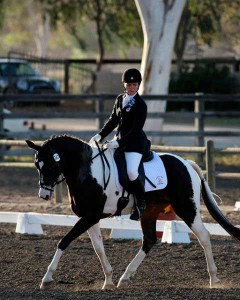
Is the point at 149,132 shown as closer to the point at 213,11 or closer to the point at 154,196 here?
the point at 154,196

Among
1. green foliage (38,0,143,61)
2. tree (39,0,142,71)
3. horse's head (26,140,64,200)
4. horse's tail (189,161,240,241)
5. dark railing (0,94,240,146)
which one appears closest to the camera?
horse's head (26,140,64,200)

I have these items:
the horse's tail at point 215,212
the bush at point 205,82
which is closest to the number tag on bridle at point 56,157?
the horse's tail at point 215,212

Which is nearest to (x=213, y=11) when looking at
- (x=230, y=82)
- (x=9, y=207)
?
(x=230, y=82)

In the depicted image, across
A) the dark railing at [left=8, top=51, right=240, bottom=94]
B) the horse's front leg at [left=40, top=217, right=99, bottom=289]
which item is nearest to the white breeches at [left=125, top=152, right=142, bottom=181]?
the horse's front leg at [left=40, top=217, right=99, bottom=289]

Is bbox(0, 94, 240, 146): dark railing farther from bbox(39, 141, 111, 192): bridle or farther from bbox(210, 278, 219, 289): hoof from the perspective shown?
bbox(210, 278, 219, 289): hoof

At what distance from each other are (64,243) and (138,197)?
988 millimetres

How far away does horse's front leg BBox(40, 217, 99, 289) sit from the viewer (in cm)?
964

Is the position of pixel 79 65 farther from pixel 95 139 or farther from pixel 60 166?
pixel 60 166

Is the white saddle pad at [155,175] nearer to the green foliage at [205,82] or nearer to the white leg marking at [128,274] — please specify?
the white leg marking at [128,274]

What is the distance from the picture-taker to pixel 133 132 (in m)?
10.0

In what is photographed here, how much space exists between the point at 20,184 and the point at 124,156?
9.24 m

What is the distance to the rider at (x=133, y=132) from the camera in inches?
396

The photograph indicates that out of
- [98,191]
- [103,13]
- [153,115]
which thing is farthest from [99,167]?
[103,13]

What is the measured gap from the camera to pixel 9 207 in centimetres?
1560
